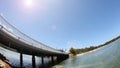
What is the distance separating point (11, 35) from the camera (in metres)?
58.9

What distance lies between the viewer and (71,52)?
19450 centimetres

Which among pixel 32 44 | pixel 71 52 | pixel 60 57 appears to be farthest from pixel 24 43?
pixel 71 52

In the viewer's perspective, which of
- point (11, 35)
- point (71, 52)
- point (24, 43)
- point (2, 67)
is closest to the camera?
point (2, 67)

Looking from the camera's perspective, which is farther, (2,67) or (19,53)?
(19,53)

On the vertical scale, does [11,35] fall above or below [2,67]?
above

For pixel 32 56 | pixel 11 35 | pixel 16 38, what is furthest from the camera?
pixel 32 56

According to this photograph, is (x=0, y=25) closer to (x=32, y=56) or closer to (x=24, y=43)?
(x=24, y=43)

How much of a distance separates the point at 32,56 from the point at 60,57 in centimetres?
6016

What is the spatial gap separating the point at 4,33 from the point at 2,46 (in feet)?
44.5

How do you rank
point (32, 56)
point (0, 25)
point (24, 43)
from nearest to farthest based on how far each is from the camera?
point (0, 25)
point (24, 43)
point (32, 56)

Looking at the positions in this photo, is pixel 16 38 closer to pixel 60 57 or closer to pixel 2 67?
pixel 2 67

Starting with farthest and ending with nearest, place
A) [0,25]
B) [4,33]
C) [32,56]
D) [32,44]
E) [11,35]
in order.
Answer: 1. [32,56]
2. [32,44]
3. [11,35]
4. [4,33]
5. [0,25]

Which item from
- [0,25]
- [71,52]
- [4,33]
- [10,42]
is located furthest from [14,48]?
[71,52]

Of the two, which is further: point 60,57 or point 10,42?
point 60,57
